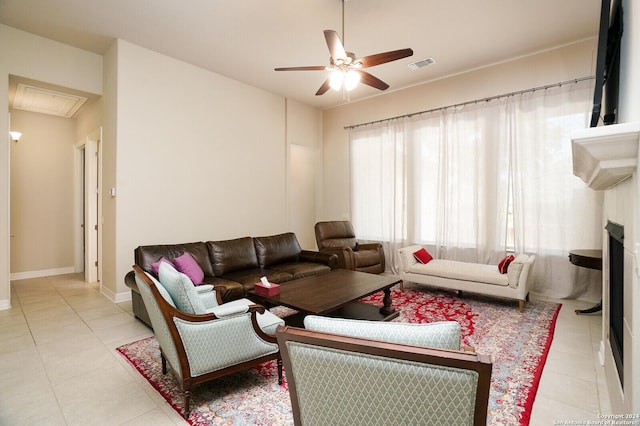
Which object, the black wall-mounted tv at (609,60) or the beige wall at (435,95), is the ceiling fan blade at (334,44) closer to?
the black wall-mounted tv at (609,60)

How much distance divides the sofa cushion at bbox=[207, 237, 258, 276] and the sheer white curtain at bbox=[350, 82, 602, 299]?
255 cm

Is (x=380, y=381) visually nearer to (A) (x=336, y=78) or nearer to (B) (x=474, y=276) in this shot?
(A) (x=336, y=78)

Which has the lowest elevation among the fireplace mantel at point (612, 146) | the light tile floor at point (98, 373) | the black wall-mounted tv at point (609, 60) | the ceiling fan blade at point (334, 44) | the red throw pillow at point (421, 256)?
the light tile floor at point (98, 373)

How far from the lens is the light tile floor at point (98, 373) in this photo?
6.12ft

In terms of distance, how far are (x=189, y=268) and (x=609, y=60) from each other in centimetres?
394

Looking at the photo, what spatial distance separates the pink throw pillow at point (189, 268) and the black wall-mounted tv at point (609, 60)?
3.51 metres

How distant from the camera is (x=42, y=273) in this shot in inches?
217

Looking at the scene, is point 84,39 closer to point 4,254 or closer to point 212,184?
point 212,184

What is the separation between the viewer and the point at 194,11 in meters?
3.27

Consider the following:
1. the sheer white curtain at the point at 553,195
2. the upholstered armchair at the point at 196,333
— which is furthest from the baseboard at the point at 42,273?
the sheer white curtain at the point at 553,195

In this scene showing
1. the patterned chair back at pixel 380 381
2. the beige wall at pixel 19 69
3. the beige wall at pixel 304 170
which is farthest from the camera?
the beige wall at pixel 304 170

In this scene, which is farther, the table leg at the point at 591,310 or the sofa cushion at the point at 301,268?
the sofa cushion at the point at 301,268

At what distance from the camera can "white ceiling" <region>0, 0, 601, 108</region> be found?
320 centimetres

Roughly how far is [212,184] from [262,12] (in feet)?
8.27
